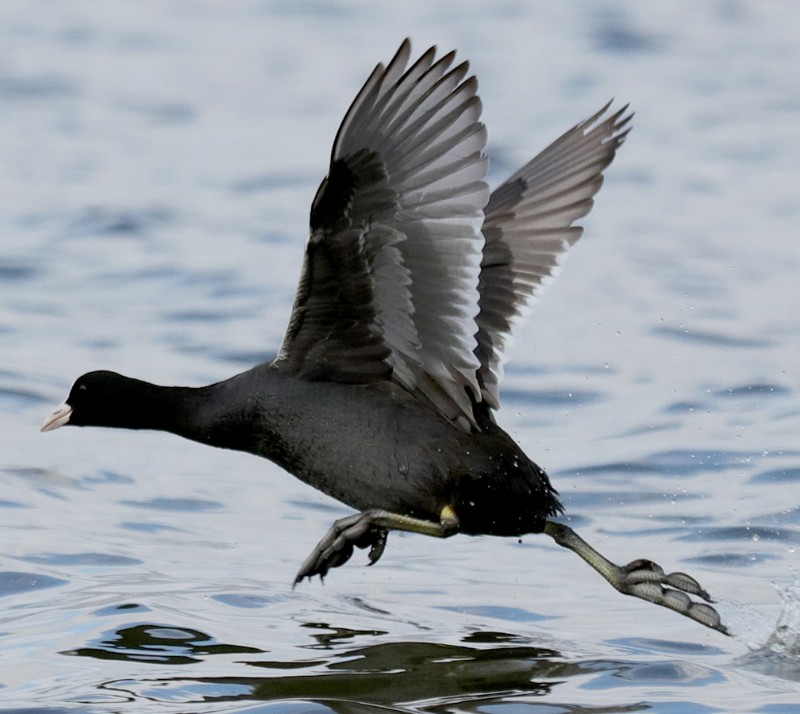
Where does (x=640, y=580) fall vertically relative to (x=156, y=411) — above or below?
below

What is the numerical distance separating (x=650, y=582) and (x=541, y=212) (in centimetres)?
153

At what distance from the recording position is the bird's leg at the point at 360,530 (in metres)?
5.48

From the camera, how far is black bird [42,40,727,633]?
16.5 ft

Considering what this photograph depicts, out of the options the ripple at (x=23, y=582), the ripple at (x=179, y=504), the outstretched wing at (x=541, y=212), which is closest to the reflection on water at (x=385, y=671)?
the ripple at (x=23, y=582)

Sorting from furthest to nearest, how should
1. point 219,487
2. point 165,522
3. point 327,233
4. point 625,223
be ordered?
point 625,223
point 219,487
point 165,522
point 327,233

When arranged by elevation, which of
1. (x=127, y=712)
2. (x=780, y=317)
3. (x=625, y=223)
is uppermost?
(x=625, y=223)

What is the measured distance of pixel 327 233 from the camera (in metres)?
5.14

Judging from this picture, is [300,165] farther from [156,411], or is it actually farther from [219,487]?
[156,411]

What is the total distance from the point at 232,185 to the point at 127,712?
7786 millimetres

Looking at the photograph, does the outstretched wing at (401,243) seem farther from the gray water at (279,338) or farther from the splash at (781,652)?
the splash at (781,652)

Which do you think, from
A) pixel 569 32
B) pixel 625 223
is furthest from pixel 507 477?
pixel 569 32

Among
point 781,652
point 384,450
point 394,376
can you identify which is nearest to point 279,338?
point 394,376

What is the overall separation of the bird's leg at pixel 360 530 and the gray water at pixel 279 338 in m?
0.21

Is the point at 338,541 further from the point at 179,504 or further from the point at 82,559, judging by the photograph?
the point at 179,504
